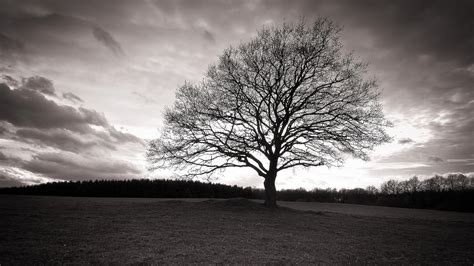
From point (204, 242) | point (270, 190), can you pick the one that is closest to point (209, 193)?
point (270, 190)

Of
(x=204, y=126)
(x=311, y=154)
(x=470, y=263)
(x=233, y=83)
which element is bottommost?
(x=470, y=263)

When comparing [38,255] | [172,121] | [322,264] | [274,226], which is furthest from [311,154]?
[38,255]

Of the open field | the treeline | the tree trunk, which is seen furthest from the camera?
the treeline

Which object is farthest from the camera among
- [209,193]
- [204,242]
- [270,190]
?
[209,193]

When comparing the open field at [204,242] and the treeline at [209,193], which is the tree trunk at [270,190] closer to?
the open field at [204,242]

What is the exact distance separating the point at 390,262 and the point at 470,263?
3.54m

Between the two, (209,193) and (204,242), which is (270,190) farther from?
(209,193)

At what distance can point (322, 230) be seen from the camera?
16.7 m

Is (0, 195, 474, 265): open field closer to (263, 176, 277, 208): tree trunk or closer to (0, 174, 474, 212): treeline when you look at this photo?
(263, 176, 277, 208): tree trunk

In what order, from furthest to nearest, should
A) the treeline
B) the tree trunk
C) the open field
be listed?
the treeline, the tree trunk, the open field

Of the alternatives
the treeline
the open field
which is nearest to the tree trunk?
the open field

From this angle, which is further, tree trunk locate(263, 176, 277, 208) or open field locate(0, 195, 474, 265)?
tree trunk locate(263, 176, 277, 208)

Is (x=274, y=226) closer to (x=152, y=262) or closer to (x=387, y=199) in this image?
(x=152, y=262)

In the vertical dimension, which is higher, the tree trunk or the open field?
the tree trunk
